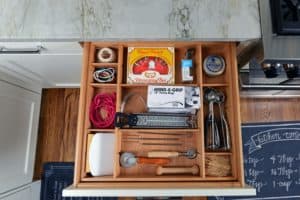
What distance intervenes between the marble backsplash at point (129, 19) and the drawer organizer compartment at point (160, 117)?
0.32 feet

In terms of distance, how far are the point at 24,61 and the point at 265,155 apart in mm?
1462

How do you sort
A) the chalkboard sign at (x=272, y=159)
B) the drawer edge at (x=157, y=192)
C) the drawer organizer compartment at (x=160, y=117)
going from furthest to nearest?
1. the chalkboard sign at (x=272, y=159)
2. the drawer organizer compartment at (x=160, y=117)
3. the drawer edge at (x=157, y=192)

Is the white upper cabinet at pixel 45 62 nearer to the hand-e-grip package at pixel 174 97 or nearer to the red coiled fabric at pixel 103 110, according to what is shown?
the red coiled fabric at pixel 103 110

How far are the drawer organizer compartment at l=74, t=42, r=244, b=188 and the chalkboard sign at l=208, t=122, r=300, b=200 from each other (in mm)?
613

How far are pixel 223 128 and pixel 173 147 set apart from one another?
23 centimetres

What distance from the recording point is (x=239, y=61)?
1106 millimetres

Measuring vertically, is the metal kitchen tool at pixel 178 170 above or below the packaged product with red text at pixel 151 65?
below

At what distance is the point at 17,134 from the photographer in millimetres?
1264

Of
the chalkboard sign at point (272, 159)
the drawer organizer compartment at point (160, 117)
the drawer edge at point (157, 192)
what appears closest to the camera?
the drawer edge at point (157, 192)

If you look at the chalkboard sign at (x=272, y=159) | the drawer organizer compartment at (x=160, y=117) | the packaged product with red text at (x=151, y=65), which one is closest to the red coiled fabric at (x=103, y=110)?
the drawer organizer compartment at (x=160, y=117)

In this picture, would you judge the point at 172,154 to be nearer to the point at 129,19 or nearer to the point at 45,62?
the point at 129,19

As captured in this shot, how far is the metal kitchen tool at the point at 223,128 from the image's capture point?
0.94m

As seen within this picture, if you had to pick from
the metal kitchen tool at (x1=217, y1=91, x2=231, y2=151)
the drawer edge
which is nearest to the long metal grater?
the metal kitchen tool at (x1=217, y1=91, x2=231, y2=151)

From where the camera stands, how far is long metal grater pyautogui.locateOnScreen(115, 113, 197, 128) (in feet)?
3.04
